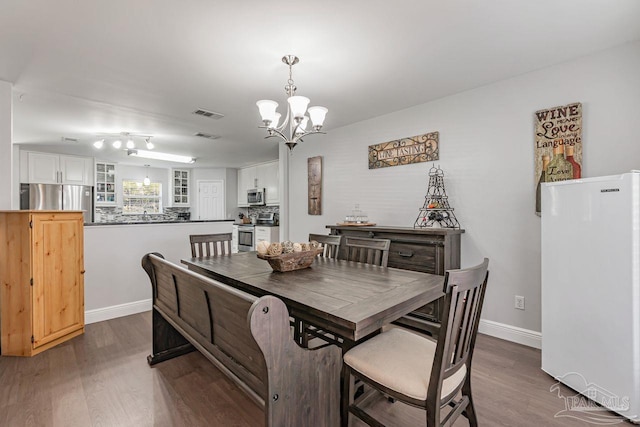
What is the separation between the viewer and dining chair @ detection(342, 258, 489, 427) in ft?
3.86

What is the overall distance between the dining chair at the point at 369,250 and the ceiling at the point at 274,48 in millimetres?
1499

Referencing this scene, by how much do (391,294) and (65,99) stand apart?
3.90m

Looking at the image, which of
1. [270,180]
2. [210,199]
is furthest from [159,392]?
[210,199]

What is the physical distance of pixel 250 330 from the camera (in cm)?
105

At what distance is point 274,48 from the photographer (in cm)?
222

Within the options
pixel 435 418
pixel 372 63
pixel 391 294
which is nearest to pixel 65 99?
pixel 372 63

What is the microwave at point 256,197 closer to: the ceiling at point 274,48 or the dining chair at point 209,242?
the ceiling at point 274,48

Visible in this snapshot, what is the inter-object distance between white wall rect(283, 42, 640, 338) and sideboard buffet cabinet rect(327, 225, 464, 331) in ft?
1.06

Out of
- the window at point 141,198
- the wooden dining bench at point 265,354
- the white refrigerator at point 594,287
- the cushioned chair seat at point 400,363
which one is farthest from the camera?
the window at point 141,198

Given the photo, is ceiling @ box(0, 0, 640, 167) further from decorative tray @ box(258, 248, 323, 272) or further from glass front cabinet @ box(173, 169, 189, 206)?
glass front cabinet @ box(173, 169, 189, 206)

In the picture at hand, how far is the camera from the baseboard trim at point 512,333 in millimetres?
2615

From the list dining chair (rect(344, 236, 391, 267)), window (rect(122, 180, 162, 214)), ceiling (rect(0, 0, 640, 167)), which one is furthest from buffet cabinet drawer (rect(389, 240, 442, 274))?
window (rect(122, 180, 162, 214))

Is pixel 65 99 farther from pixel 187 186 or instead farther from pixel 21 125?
pixel 187 186

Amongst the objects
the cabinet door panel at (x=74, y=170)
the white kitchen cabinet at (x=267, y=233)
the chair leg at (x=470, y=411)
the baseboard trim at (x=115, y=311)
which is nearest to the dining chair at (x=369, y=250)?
the chair leg at (x=470, y=411)
